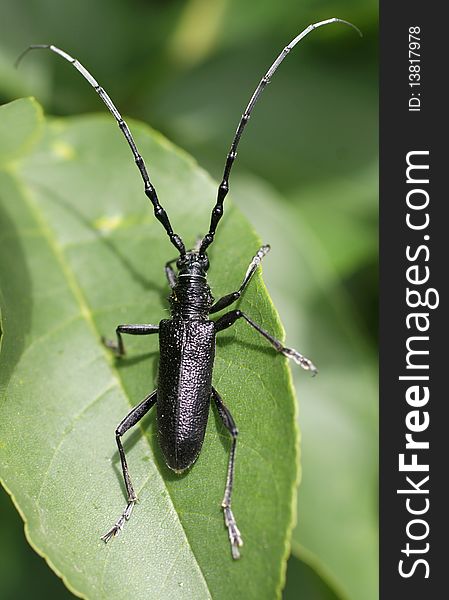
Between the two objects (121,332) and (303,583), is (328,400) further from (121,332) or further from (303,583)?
(121,332)

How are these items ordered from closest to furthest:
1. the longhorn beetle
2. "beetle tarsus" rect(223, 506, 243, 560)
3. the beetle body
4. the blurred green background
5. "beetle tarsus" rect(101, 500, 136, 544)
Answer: "beetle tarsus" rect(223, 506, 243, 560) → "beetle tarsus" rect(101, 500, 136, 544) → the longhorn beetle → the beetle body → the blurred green background

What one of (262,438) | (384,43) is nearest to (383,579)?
(262,438)

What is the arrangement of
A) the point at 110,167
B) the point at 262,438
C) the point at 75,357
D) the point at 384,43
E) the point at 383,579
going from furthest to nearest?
the point at 384,43, the point at 110,167, the point at 383,579, the point at 75,357, the point at 262,438

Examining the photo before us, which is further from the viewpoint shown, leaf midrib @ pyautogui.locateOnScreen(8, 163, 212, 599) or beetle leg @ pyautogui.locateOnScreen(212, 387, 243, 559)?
leaf midrib @ pyautogui.locateOnScreen(8, 163, 212, 599)

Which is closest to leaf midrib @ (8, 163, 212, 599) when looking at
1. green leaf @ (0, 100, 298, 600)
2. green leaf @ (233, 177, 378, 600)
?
green leaf @ (0, 100, 298, 600)

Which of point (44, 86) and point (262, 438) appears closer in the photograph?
point (262, 438)

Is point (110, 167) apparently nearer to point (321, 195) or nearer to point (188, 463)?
point (321, 195)

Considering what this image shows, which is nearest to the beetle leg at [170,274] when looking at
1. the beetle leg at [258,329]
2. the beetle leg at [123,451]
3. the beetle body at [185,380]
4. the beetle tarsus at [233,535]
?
the beetle body at [185,380]

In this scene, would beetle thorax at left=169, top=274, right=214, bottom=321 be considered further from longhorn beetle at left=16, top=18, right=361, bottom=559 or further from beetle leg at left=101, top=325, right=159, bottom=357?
beetle leg at left=101, top=325, right=159, bottom=357
